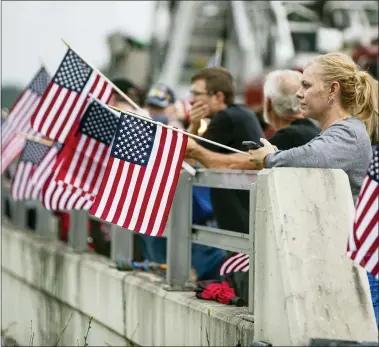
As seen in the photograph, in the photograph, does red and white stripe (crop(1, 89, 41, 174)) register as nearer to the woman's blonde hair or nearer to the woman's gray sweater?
the woman's blonde hair

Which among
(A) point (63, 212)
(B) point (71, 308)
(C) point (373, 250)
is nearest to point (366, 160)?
(C) point (373, 250)

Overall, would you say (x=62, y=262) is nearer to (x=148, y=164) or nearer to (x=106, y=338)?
(x=106, y=338)

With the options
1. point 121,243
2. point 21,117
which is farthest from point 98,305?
point 21,117

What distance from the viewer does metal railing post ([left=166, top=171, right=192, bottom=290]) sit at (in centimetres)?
945

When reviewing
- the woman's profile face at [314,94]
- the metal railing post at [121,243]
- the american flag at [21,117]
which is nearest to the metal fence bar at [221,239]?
the woman's profile face at [314,94]

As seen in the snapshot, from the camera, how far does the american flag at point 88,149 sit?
10.7 metres

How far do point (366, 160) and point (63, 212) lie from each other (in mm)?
8046

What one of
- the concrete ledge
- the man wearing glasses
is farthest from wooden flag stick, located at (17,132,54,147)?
the man wearing glasses

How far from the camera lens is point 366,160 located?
704 cm

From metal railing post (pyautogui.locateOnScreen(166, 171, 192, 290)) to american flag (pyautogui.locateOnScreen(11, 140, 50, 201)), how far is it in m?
3.12

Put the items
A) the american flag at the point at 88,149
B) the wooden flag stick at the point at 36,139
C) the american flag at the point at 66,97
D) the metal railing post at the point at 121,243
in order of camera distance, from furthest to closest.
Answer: the wooden flag stick at the point at 36,139 → the metal railing post at the point at 121,243 → the american flag at the point at 88,149 → the american flag at the point at 66,97

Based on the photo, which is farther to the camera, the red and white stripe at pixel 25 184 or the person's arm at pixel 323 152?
the red and white stripe at pixel 25 184

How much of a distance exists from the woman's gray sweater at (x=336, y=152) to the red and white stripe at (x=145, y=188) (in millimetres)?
1236

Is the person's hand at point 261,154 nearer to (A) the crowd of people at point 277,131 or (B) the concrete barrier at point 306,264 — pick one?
(A) the crowd of people at point 277,131
